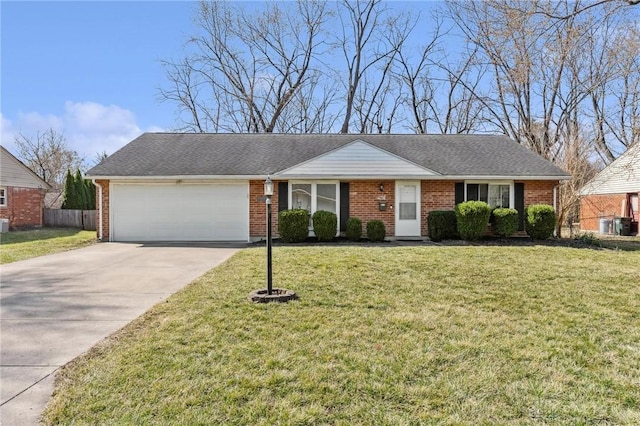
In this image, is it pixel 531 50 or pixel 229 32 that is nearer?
pixel 531 50

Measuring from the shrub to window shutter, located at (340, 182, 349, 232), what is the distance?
9.39ft

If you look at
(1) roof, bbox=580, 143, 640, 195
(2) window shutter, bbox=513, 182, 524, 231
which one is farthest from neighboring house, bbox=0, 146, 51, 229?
(1) roof, bbox=580, 143, 640, 195

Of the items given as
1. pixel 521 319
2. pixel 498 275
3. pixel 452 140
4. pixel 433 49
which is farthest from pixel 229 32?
pixel 521 319

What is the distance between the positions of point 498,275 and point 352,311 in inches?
145

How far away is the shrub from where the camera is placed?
13.1 meters

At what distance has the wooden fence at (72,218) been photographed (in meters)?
20.8

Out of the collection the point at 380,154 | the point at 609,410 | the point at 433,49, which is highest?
the point at 433,49

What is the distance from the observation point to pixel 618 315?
4906mm

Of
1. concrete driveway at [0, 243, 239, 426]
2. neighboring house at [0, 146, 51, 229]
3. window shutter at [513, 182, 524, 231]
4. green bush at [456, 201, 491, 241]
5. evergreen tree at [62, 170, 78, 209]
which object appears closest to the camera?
concrete driveway at [0, 243, 239, 426]

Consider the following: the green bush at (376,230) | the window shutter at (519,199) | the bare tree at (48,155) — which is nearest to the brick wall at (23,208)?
the green bush at (376,230)

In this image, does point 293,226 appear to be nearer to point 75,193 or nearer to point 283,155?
point 283,155

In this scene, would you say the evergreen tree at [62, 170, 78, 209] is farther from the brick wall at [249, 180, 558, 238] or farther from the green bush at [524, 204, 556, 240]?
the green bush at [524, 204, 556, 240]

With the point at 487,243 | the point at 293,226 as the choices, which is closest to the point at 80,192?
the point at 293,226

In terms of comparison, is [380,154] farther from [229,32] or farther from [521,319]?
[229,32]
